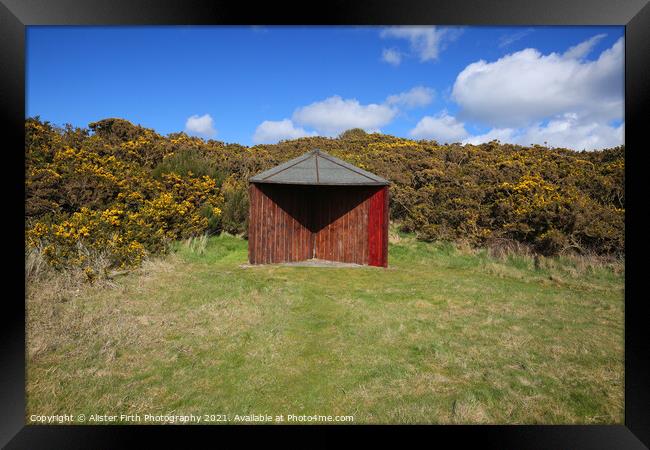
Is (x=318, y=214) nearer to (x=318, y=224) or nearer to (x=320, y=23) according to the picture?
(x=318, y=224)

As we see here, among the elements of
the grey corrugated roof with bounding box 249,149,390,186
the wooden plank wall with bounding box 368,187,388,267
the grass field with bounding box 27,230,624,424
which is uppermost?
the grey corrugated roof with bounding box 249,149,390,186

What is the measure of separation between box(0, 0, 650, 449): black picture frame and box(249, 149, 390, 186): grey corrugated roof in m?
5.03

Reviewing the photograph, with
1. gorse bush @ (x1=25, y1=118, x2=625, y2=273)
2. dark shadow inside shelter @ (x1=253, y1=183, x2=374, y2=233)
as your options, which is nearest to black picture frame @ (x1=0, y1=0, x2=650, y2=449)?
gorse bush @ (x1=25, y1=118, x2=625, y2=273)

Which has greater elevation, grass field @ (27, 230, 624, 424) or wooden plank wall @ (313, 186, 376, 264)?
wooden plank wall @ (313, 186, 376, 264)

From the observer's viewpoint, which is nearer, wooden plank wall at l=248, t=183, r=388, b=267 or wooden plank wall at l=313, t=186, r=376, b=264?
wooden plank wall at l=248, t=183, r=388, b=267

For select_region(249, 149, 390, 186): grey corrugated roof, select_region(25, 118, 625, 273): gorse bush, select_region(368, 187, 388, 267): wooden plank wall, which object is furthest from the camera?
select_region(368, 187, 388, 267): wooden plank wall

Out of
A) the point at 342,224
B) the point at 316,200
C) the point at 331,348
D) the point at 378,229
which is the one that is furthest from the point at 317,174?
the point at 331,348

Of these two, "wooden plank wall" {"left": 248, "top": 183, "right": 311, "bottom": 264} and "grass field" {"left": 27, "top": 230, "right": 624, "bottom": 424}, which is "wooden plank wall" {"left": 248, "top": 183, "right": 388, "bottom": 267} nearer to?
"wooden plank wall" {"left": 248, "top": 183, "right": 311, "bottom": 264}

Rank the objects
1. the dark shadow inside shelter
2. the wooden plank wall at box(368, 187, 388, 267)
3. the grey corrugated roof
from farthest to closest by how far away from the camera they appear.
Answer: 1. the dark shadow inside shelter
2. the wooden plank wall at box(368, 187, 388, 267)
3. the grey corrugated roof

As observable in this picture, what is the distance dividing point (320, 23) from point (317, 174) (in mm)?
5438

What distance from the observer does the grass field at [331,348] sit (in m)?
2.85

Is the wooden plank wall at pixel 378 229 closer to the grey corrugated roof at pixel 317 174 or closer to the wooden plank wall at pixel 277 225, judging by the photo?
the grey corrugated roof at pixel 317 174

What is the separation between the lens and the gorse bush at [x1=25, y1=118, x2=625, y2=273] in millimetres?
6301

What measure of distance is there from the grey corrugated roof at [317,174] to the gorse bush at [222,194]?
2.35 meters
